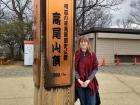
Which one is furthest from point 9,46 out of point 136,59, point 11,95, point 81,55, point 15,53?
point 81,55

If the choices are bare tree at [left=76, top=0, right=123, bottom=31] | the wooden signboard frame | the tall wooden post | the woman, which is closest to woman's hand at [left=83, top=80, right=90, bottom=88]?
the woman

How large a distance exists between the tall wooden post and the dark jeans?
1.93ft

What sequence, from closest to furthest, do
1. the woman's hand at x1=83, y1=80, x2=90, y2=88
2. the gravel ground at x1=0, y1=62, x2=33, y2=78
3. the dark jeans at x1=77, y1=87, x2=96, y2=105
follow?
the woman's hand at x1=83, y1=80, x2=90, y2=88, the dark jeans at x1=77, y1=87, x2=96, y2=105, the gravel ground at x1=0, y1=62, x2=33, y2=78

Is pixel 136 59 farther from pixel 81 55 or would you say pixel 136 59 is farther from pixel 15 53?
pixel 81 55

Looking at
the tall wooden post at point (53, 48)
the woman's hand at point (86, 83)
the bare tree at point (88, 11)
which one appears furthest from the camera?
the bare tree at point (88, 11)

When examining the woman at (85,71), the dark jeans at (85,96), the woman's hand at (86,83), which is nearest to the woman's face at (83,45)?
the woman at (85,71)

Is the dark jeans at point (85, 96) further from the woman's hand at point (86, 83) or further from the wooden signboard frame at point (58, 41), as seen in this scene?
the wooden signboard frame at point (58, 41)

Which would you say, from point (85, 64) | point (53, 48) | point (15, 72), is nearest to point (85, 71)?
point (85, 64)

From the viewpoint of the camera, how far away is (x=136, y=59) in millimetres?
27062

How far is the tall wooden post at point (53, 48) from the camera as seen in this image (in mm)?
5242

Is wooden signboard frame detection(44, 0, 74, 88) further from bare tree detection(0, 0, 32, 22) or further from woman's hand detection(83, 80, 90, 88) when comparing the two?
bare tree detection(0, 0, 32, 22)

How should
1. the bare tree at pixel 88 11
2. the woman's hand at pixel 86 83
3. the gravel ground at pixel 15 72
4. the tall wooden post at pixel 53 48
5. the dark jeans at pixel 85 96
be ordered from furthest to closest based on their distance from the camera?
the bare tree at pixel 88 11, the gravel ground at pixel 15 72, the dark jeans at pixel 85 96, the woman's hand at pixel 86 83, the tall wooden post at pixel 53 48

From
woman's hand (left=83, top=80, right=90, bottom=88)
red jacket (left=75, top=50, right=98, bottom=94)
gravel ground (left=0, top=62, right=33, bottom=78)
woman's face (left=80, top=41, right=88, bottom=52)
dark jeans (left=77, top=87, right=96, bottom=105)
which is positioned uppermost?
woman's face (left=80, top=41, right=88, bottom=52)

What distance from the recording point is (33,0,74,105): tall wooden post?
524 cm
